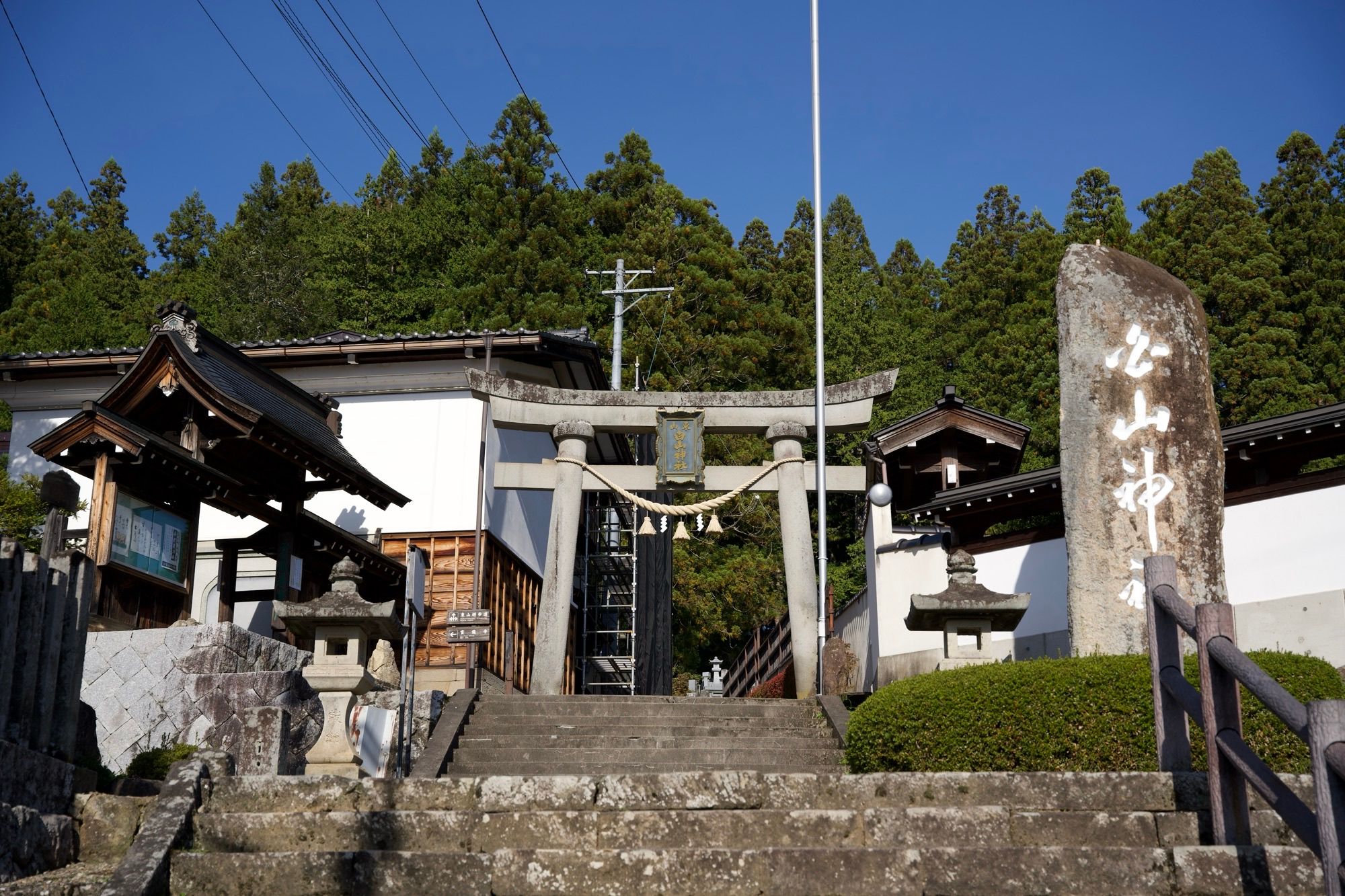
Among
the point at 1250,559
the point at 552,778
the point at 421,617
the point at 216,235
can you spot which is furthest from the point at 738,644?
the point at 552,778

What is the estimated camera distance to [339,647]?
40.3 ft

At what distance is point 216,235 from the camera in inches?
1877

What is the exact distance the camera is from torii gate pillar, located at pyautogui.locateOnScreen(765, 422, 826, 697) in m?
17.4

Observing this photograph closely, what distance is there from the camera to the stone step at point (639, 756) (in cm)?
1269

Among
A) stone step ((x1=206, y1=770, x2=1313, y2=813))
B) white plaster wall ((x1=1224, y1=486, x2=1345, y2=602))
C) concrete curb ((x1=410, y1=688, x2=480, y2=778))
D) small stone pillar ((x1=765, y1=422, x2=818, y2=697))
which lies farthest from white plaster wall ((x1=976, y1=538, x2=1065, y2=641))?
stone step ((x1=206, y1=770, x2=1313, y2=813))

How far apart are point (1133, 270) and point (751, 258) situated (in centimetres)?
3545

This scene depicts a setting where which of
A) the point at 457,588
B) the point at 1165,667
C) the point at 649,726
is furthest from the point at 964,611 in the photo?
the point at 457,588

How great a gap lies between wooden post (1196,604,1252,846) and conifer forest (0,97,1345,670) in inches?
1012

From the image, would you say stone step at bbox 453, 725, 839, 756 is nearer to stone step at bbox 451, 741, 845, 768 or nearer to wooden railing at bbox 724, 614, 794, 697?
stone step at bbox 451, 741, 845, 768

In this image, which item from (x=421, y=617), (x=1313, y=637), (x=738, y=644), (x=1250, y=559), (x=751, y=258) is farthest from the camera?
(x=751, y=258)

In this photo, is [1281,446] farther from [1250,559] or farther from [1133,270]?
[1133,270]

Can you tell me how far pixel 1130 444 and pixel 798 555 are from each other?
700 cm

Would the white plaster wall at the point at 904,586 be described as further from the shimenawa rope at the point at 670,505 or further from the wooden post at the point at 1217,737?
the wooden post at the point at 1217,737

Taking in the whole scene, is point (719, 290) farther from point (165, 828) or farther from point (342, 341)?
point (165, 828)
